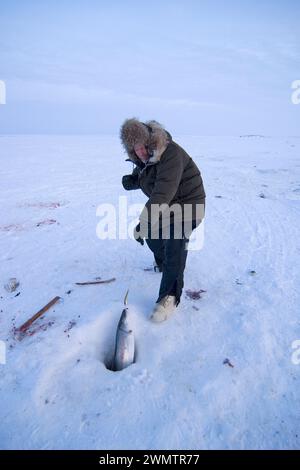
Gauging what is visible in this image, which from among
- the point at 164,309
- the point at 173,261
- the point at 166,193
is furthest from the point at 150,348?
the point at 166,193

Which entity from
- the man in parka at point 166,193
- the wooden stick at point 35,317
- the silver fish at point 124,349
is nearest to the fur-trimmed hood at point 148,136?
the man in parka at point 166,193

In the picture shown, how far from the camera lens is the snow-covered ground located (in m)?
2.21

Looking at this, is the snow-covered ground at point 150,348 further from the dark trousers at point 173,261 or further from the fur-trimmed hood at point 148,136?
the fur-trimmed hood at point 148,136

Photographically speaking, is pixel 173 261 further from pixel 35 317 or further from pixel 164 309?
pixel 35 317

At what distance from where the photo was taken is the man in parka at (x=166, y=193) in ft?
8.97

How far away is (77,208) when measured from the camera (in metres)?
7.16

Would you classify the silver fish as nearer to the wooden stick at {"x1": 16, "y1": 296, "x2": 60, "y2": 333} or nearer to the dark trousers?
the dark trousers

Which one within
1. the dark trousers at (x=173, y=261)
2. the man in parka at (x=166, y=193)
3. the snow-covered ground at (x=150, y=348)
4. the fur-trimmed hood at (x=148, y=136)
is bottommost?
the snow-covered ground at (x=150, y=348)

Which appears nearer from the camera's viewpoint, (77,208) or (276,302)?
(276,302)

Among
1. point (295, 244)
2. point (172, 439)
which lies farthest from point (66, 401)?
point (295, 244)

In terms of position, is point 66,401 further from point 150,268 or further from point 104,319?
point 150,268

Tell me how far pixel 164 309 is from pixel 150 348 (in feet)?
1.41

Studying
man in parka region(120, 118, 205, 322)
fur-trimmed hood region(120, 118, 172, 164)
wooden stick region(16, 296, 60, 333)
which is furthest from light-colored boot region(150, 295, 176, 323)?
fur-trimmed hood region(120, 118, 172, 164)
